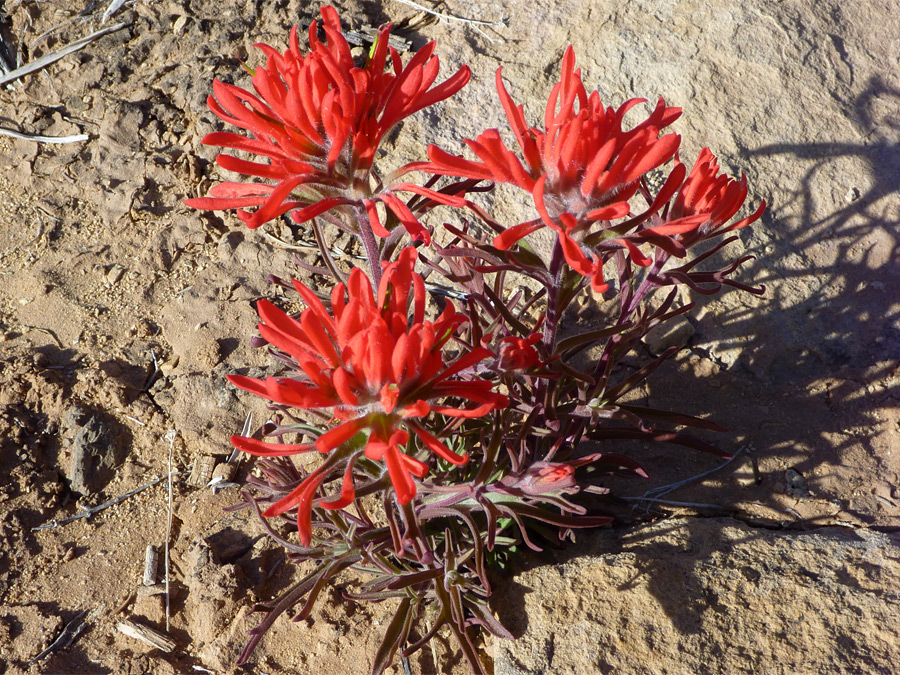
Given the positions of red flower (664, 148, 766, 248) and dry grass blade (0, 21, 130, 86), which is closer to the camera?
red flower (664, 148, 766, 248)

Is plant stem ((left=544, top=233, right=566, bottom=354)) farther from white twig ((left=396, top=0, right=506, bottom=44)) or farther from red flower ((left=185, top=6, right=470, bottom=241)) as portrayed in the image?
white twig ((left=396, top=0, right=506, bottom=44))

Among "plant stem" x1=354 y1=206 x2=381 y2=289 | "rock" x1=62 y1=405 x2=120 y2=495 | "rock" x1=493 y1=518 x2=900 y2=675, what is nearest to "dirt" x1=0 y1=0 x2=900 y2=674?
"rock" x1=62 y1=405 x2=120 y2=495

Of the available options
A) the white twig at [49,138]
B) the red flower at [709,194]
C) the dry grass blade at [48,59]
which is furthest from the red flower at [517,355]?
the dry grass blade at [48,59]

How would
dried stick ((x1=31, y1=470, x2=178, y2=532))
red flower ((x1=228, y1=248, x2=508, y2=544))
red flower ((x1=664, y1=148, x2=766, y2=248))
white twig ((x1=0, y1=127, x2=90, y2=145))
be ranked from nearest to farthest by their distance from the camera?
red flower ((x1=228, y1=248, x2=508, y2=544)) < red flower ((x1=664, y1=148, x2=766, y2=248)) < dried stick ((x1=31, y1=470, x2=178, y2=532)) < white twig ((x1=0, y1=127, x2=90, y2=145))

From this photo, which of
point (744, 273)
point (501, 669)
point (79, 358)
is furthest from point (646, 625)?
point (79, 358)

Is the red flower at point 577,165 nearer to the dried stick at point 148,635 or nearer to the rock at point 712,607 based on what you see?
the rock at point 712,607

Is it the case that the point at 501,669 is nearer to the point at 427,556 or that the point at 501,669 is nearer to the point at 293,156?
the point at 427,556
